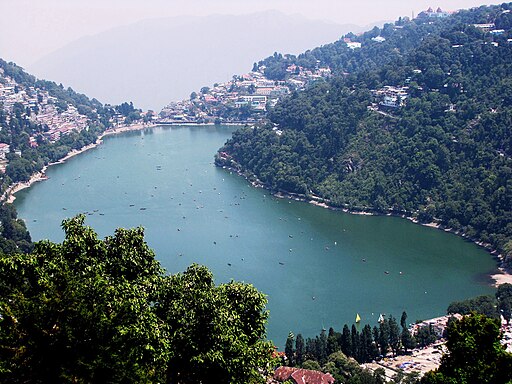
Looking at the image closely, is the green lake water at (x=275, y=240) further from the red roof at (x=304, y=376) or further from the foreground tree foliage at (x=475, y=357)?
the foreground tree foliage at (x=475, y=357)

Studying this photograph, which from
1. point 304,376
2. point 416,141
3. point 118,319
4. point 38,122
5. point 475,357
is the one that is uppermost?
point 118,319

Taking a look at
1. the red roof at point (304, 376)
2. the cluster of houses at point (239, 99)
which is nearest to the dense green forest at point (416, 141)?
the red roof at point (304, 376)

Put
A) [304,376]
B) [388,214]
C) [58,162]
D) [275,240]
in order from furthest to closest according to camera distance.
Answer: [58,162] < [388,214] < [275,240] < [304,376]

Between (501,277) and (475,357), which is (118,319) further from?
(501,277)

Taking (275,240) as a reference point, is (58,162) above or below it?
above

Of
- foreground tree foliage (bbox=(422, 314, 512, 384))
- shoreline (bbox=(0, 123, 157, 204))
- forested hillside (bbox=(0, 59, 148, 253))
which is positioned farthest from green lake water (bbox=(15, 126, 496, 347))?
foreground tree foliage (bbox=(422, 314, 512, 384))

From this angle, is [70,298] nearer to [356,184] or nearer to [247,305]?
[247,305]

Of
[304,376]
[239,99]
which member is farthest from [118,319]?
[239,99]
